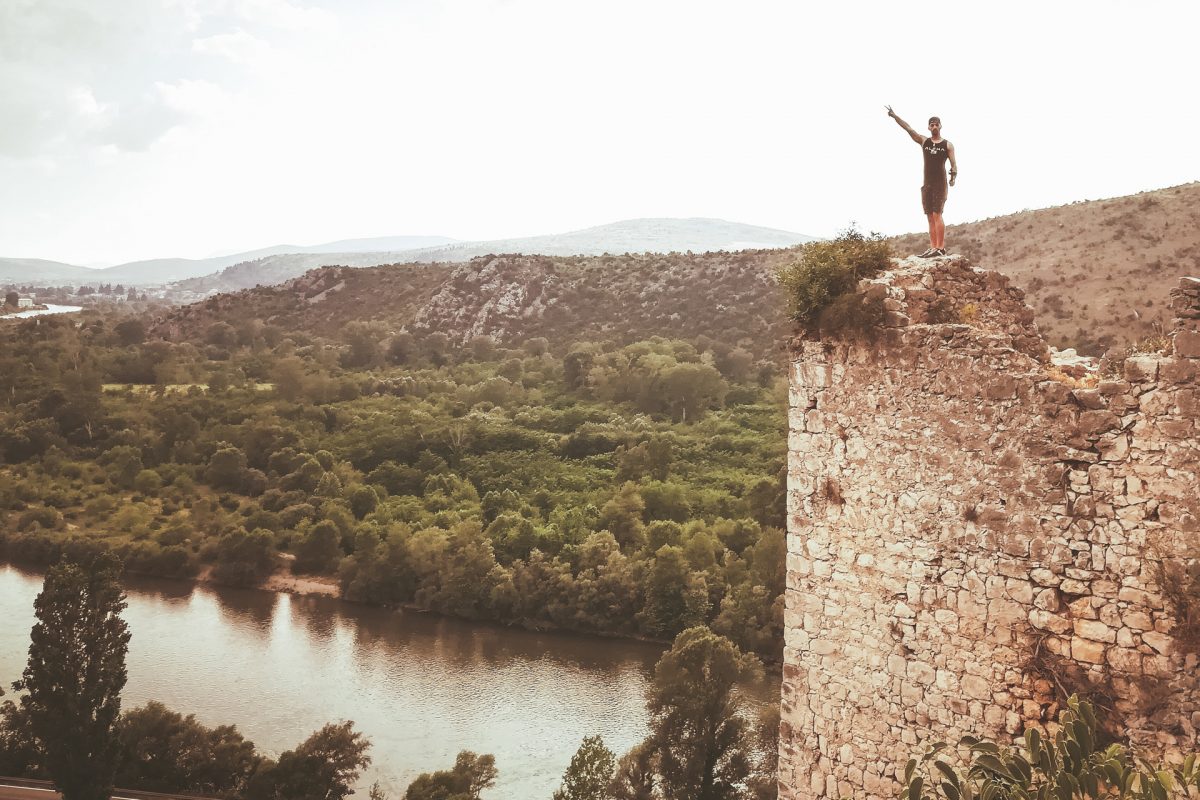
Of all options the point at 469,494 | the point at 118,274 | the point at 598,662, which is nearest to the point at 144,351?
the point at 469,494

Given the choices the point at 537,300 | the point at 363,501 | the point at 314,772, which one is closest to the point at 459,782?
the point at 314,772

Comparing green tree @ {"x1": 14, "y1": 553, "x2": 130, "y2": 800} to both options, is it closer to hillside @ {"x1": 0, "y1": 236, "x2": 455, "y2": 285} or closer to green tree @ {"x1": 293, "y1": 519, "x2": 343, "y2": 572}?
green tree @ {"x1": 293, "y1": 519, "x2": 343, "y2": 572}

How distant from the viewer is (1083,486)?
3840 mm

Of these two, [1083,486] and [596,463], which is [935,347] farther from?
[596,463]

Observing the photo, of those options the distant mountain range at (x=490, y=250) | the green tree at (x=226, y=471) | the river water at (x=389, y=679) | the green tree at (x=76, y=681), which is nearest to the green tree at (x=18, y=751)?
the green tree at (x=76, y=681)

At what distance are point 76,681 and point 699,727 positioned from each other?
12179 mm

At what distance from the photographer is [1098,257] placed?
31016 mm

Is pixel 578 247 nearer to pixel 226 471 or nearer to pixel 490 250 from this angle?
pixel 490 250

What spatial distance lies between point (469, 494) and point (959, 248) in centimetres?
2536

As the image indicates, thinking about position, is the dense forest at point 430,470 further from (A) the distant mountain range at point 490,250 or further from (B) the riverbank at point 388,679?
(A) the distant mountain range at point 490,250

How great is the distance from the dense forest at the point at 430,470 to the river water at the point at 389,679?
178 cm

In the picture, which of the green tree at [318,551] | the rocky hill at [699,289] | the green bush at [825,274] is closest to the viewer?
the green bush at [825,274]

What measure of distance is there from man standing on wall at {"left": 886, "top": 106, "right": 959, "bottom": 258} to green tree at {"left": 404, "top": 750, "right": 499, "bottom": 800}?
1483 centimetres

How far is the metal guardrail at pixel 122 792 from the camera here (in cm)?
1838
